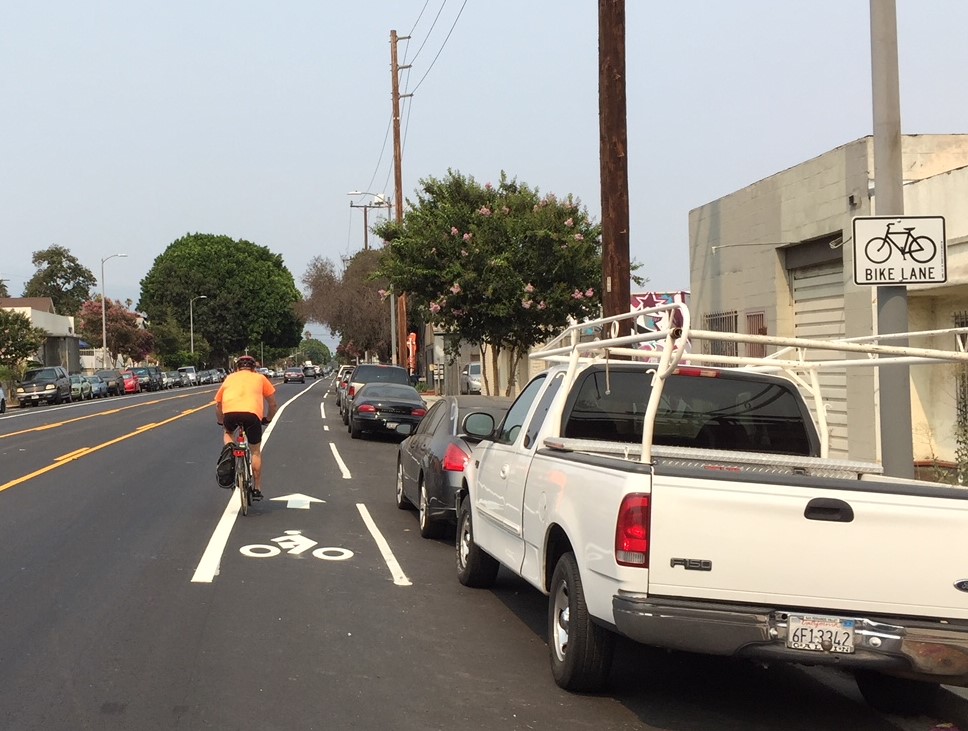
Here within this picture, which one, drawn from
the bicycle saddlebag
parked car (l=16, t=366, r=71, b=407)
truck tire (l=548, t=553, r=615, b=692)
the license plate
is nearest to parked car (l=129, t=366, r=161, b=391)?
parked car (l=16, t=366, r=71, b=407)

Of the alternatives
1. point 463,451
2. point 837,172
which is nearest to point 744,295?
point 837,172

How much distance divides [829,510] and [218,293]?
10203 centimetres

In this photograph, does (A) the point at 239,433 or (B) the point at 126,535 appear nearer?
(B) the point at 126,535

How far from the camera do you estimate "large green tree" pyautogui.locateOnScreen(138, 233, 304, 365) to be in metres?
103

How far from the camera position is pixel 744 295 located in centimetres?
1973

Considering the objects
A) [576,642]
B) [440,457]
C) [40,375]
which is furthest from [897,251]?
[40,375]

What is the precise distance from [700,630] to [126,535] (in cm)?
761

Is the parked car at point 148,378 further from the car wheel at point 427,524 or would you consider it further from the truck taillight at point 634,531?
the truck taillight at point 634,531

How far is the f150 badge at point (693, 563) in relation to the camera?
17.2 feet

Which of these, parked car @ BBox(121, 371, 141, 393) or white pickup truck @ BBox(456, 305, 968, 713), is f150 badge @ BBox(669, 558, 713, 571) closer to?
white pickup truck @ BBox(456, 305, 968, 713)

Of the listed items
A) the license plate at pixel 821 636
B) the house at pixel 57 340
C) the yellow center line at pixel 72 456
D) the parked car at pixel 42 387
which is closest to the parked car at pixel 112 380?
the house at pixel 57 340

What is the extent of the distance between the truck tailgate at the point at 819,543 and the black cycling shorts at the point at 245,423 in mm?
8367

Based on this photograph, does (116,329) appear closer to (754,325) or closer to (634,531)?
(754,325)

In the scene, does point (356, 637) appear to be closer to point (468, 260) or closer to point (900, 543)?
point (900, 543)
